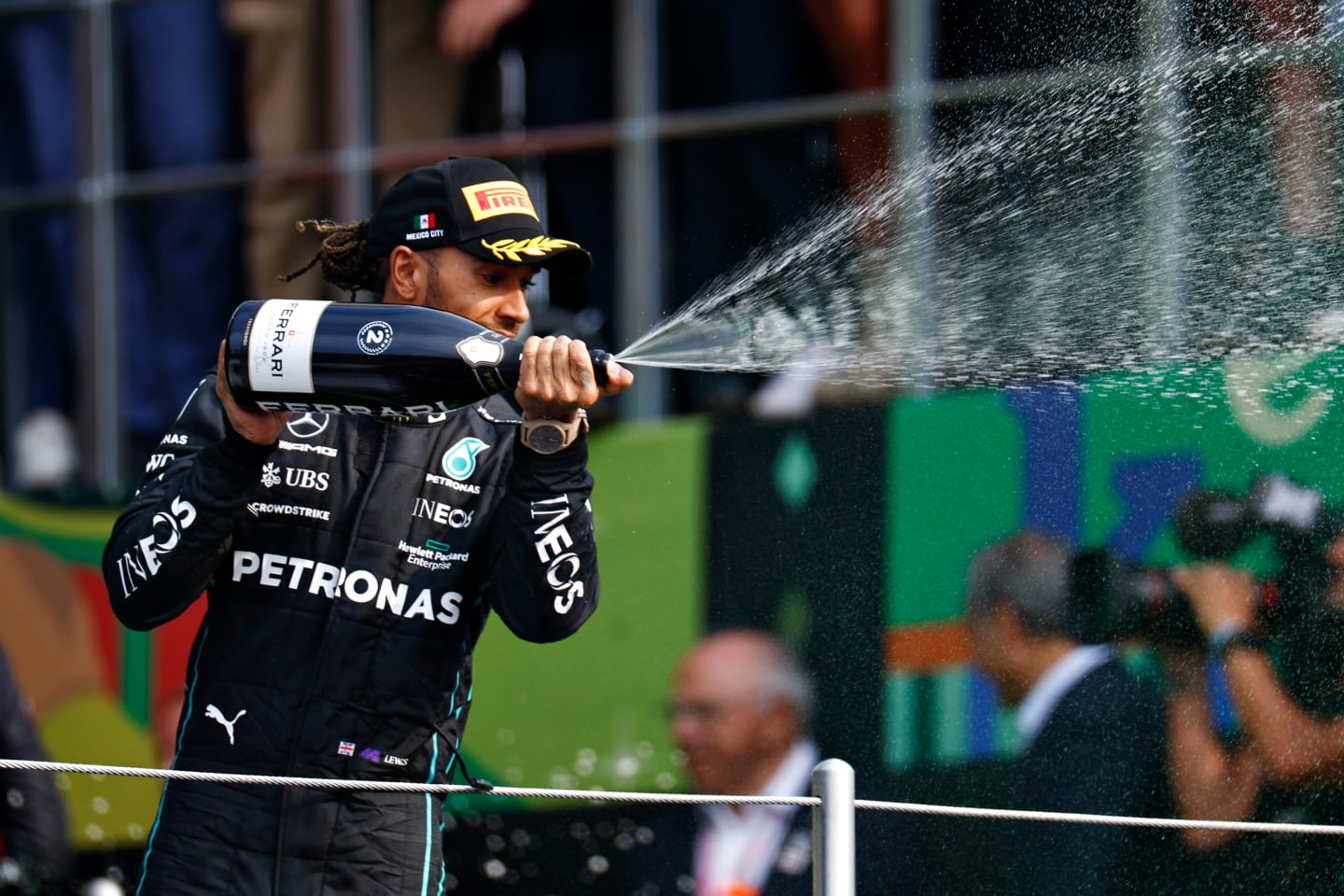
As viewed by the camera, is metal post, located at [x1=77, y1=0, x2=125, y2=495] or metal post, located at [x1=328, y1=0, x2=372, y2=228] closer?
metal post, located at [x1=328, y1=0, x2=372, y2=228]

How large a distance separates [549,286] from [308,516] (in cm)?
343

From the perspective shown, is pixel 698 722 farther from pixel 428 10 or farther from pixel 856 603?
pixel 428 10

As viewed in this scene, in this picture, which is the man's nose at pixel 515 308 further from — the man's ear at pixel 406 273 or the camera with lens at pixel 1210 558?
the camera with lens at pixel 1210 558

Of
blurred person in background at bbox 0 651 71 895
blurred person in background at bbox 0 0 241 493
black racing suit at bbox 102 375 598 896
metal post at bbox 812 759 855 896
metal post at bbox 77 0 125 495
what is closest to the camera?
metal post at bbox 812 759 855 896

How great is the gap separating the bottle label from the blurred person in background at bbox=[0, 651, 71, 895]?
2234mm

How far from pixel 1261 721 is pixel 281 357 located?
288cm

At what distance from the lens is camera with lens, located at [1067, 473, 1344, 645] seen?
15.2 feet

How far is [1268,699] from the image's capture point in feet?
15.2

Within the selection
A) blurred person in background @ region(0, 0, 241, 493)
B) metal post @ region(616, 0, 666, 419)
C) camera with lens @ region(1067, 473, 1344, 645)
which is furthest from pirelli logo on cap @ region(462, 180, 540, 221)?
blurred person in background @ region(0, 0, 241, 493)

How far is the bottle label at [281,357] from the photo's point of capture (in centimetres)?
272

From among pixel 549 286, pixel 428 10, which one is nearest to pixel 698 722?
pixel 549 286

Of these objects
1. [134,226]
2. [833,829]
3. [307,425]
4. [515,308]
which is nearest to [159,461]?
[307,425]

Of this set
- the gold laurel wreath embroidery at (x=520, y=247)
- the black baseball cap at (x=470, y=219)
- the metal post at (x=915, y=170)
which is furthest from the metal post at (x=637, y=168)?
the gold laurel wreath embroidery at (x=520, y=247)

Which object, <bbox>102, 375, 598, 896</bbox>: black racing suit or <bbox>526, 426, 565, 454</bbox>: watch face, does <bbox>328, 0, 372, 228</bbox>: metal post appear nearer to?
<bbox>102, 375, 598, 896</bbox>: black racing suit
